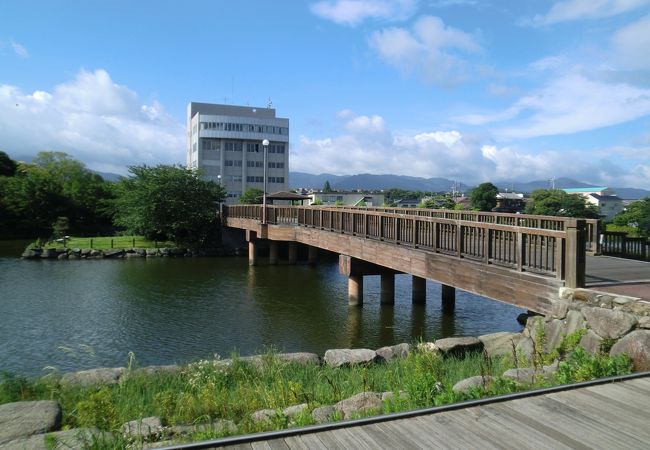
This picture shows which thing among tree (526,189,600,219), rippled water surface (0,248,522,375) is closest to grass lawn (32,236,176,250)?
rippled water surface (0,248,522,375)

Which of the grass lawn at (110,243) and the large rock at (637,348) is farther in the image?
the grass lawn at (110,243)

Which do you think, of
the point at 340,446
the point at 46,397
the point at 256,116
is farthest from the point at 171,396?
the point at 256,116

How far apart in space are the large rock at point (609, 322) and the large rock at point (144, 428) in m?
6.09

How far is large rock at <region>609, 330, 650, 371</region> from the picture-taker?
612 centimetres

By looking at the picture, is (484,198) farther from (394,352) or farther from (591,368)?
(591,368)

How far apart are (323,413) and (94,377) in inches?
181

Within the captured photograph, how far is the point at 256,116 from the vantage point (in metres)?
99.1

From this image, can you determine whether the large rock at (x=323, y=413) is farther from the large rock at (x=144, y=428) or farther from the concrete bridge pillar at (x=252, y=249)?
the concrete bridge pillar at (x=252, y=249)

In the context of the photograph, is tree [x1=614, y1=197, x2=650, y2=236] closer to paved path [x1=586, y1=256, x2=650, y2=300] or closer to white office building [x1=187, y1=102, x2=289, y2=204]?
paved path [x1=586, y1=256, x2=650, y2=300]

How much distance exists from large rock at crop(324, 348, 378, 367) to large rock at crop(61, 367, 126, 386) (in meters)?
3.69

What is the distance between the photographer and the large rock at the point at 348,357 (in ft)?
29.7

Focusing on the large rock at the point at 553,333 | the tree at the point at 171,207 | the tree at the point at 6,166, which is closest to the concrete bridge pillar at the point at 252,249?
the tree at the point at 171,207

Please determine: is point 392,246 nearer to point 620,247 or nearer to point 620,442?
point 620,247

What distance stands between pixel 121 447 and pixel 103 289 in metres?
18.9
